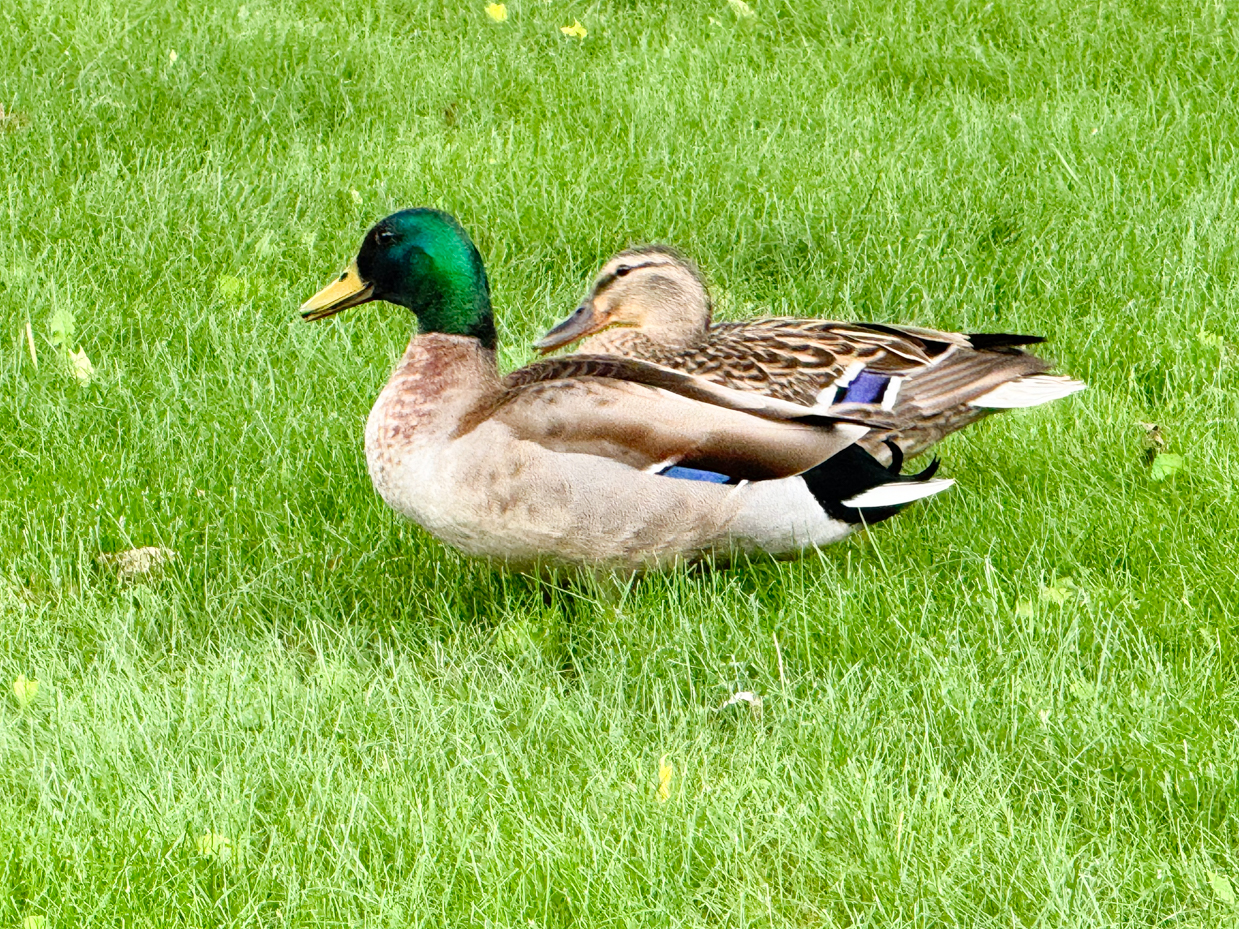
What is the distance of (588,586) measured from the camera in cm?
370

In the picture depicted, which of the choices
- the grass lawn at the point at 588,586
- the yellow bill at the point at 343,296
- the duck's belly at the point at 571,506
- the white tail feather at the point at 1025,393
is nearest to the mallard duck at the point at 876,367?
the white tail feather at the point at 1025,393

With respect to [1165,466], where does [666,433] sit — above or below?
above

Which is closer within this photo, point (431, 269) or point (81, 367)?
point (431, 269)

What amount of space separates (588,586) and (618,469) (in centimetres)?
32

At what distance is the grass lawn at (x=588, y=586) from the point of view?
2717mm

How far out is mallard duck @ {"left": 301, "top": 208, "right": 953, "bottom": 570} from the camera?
353 cm

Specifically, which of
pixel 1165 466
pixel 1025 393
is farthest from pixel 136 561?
pixel 1165 466

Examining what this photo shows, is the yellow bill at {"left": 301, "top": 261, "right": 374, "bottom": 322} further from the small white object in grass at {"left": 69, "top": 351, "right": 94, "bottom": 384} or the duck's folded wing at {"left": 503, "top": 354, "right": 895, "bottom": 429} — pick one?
the small white object in grass at {"left": 69, "top": 351, "right": 94, "bottom": 384}

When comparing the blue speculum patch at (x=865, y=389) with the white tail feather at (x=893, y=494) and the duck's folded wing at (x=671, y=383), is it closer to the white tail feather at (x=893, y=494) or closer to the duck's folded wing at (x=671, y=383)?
the duck's folded wing at (x=671, y=383)

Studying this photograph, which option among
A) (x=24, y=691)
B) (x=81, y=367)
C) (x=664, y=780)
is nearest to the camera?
(x=664, y=780)

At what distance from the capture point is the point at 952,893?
102 inches

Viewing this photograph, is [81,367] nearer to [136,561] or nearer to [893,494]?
[136,561]

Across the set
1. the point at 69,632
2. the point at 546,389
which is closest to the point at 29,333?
the point at 69,632

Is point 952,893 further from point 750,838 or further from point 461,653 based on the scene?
point 461,653
